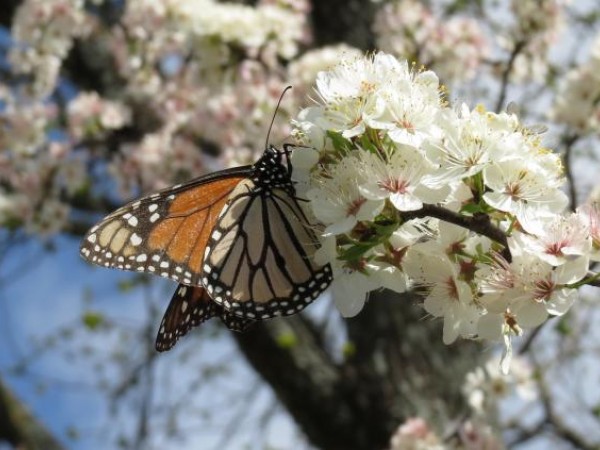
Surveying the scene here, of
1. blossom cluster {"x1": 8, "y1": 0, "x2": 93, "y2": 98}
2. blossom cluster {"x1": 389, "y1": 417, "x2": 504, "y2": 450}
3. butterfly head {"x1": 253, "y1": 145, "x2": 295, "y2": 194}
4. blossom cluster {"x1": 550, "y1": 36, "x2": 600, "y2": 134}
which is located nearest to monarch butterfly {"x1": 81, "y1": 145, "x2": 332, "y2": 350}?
butterfly head {"x1": 253, "y1": 145, "x2": 295, "y2": 194}

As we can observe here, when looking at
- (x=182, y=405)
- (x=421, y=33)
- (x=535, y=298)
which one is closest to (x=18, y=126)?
(x=421, y=33)

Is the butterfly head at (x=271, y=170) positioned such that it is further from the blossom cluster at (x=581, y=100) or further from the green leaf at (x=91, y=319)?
the green leaf at (x=91, y=319)

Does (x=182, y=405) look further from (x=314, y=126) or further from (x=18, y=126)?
(x=314, y=126)

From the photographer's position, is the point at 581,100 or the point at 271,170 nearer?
the point at 271,170

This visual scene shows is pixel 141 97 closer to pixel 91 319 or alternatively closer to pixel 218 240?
pixel 91 319

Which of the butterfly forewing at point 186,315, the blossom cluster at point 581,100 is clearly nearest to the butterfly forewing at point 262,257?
the butterfly forewing at point 186,315

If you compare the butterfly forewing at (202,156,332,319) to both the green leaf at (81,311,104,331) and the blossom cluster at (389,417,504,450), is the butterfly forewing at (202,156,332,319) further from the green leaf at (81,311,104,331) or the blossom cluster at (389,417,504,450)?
the green leaf at (81,311,104,331)

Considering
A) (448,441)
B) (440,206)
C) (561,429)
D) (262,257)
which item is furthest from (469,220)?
(561,429)
